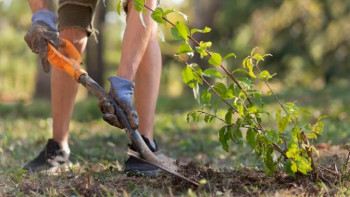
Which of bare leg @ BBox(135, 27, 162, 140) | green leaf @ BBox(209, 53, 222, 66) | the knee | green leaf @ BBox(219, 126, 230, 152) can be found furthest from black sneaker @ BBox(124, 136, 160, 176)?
the knee

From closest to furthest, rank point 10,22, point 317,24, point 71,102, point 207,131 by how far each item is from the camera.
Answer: point 71,102 < point 207,131 < point 317,24 < point 10,22

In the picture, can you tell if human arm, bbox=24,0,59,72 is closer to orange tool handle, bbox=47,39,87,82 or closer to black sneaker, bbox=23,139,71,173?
orange tool handle, bbox=47,39,87,82

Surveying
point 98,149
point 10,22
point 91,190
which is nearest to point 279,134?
point 91,190

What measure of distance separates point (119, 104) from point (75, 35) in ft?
2.55

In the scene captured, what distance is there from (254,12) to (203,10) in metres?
3.11

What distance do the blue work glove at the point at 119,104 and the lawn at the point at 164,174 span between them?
23cm

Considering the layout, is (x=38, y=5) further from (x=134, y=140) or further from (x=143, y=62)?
(x=134, y=140)

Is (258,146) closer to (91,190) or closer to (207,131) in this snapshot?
(91,190)

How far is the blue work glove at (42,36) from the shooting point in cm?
246

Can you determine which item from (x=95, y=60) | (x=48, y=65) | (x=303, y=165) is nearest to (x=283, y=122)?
(x=303, y=165)

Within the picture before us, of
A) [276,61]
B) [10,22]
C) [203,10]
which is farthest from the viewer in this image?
[10,22]

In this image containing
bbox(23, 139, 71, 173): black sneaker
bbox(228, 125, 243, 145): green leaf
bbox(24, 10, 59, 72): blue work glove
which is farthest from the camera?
bbox(23, 139, 71, 173): black sneaker

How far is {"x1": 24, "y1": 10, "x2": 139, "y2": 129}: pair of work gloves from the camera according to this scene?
88.8 inches

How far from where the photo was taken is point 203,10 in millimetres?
10922
